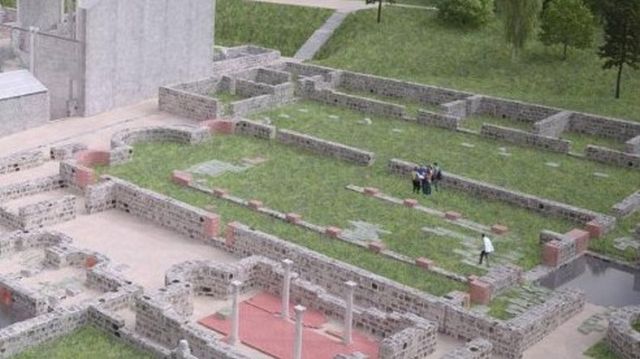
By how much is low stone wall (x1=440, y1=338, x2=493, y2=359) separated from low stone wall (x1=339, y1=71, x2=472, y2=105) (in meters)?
24.1

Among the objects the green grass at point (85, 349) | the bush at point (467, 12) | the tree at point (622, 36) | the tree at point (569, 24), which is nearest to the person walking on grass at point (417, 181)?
the green grass at point (85, 349)

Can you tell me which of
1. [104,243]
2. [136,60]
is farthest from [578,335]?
[136,60]

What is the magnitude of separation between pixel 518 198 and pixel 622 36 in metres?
16.0

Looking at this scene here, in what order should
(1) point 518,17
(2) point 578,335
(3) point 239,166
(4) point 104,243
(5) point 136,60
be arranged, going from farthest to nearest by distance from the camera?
(1) point 518,17 → (5) point 136,60 → (3) point 239,166 → (4) point 104,243 → (2) point 578,335

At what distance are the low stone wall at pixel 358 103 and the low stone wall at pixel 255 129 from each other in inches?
240

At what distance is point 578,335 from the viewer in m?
24.0

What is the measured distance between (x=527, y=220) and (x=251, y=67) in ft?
70.7

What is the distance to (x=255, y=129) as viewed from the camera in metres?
37.9

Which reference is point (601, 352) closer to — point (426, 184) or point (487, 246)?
point (487, 246)

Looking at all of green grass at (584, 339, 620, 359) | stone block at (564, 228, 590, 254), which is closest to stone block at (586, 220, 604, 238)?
stone block at (564, 228, 590, 254)

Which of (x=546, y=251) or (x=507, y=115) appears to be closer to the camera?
(x=546, y=251)

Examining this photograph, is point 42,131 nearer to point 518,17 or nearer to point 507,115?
point 507,115

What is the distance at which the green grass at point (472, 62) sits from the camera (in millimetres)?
46781

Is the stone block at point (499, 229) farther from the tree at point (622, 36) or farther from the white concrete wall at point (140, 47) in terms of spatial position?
the white concrete wall at point (140, 47)
